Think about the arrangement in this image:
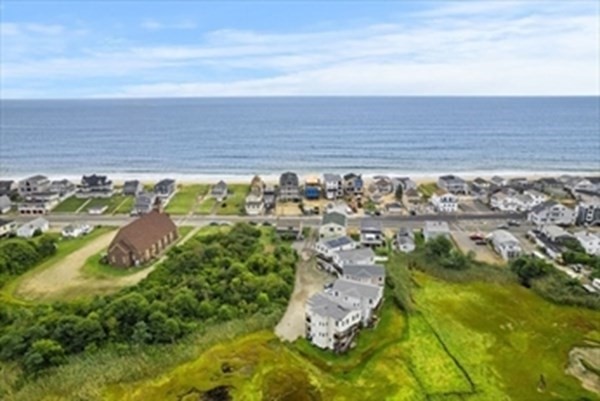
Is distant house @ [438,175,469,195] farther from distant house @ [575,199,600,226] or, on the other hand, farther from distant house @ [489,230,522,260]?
distant house @ [489,230,522,260]

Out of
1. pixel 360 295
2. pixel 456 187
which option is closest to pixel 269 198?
pixel 456 187

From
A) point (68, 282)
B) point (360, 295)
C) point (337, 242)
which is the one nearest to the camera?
point (360, 295)

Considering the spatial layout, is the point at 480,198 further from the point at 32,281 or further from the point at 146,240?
the point at 32,281

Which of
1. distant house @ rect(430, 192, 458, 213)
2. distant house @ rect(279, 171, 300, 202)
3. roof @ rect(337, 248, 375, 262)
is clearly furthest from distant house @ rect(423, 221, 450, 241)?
distant house @ rect(279, 171, 300, 202)

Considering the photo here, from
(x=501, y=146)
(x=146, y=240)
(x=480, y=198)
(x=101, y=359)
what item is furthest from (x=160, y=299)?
(x=501, y=146)

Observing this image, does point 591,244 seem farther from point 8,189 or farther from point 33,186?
point 8,189

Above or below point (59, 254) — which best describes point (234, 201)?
above

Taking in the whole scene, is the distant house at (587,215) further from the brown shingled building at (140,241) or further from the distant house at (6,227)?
the distant house at (6,227)

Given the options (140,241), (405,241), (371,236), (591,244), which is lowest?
(591,244)
